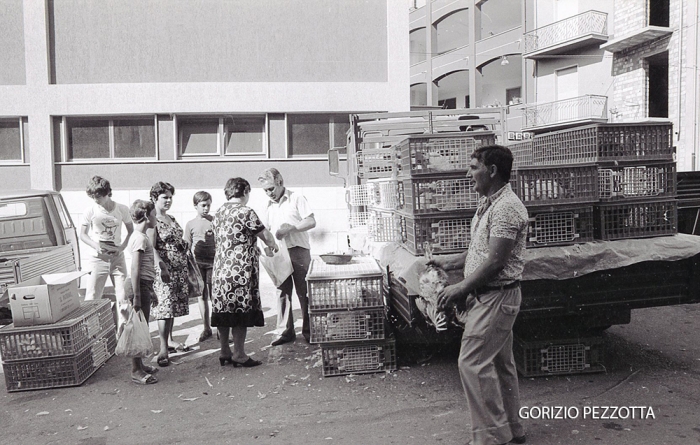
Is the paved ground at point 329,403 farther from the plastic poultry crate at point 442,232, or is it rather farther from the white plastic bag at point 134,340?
the plastic poultry crate at point 442,232

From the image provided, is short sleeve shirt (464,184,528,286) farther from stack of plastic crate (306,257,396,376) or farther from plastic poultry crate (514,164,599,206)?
stack of plastic crate (306,257,396,376)

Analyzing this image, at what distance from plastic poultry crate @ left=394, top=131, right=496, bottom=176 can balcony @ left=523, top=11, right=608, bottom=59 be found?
21.3m

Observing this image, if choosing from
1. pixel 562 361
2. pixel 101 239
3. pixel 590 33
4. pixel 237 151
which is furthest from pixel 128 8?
pixel 590 33

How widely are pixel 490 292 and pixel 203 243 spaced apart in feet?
15.1

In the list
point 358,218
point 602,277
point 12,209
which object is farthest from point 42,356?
point 358,218

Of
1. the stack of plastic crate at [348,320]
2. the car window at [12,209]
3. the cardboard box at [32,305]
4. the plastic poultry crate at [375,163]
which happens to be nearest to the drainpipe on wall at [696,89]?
the plastic poultry crate at [375,163]

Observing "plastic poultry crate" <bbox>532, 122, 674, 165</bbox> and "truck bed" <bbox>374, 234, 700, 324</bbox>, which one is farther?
"plastic poultry crate" <bbox>532, 122, 674, 165</bbox>

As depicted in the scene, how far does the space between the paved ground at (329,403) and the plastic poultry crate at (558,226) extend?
1302 millimetres

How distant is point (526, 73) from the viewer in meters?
27.8

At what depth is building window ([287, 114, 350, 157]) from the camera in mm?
14406

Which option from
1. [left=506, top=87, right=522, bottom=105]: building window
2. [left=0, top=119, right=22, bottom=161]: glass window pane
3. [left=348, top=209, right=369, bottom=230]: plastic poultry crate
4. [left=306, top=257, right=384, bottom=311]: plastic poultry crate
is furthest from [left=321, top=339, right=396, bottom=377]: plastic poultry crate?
[left=506, top=87, right=522, bottom=105]: building window

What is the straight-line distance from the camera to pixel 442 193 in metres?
4.79

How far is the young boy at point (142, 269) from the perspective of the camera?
17.7ft

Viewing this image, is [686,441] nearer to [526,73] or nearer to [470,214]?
[470,214]
